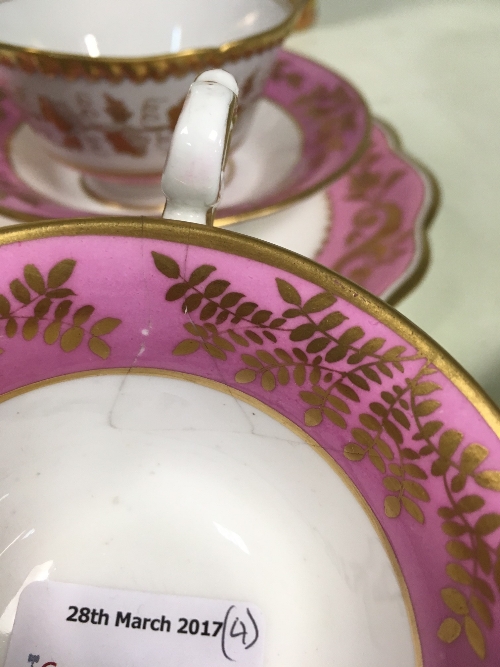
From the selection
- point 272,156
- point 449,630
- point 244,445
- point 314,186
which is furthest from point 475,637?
point 272,156

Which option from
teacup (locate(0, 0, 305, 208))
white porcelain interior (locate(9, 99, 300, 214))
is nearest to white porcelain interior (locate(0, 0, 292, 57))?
teacup (locate(0, 0, 305, 208))

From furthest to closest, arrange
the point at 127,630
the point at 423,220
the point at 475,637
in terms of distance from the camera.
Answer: the point at 423,220
the point at 127,630
the point at 475,637

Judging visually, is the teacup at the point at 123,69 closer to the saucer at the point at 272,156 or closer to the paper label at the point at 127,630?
the saucer at the point at 272,156

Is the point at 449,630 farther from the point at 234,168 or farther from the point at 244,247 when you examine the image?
the point at 234,168

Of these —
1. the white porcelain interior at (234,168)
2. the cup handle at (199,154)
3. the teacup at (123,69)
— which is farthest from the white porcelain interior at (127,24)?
the cup handle at (199,154)

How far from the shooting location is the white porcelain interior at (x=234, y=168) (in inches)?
20.8

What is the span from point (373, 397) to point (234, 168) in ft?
1.20

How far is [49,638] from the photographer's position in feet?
1.14

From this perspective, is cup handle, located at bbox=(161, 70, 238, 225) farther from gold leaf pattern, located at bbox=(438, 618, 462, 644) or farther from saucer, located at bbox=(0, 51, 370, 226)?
gold leaf pattern, located at bbox=(438, 618, 462, 644)

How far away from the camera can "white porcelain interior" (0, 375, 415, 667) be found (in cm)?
35

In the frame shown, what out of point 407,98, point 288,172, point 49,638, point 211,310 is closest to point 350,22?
point 407,98

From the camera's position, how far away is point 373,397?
11.2 inches

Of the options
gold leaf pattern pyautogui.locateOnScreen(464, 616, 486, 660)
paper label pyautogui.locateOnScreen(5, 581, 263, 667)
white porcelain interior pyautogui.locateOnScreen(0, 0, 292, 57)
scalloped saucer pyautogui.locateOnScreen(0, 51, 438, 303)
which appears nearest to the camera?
gold leaf pattern pyautogui.locateOnScreen(464, 616, 486, 660)

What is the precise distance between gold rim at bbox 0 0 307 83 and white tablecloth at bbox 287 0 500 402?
0.25 metres
